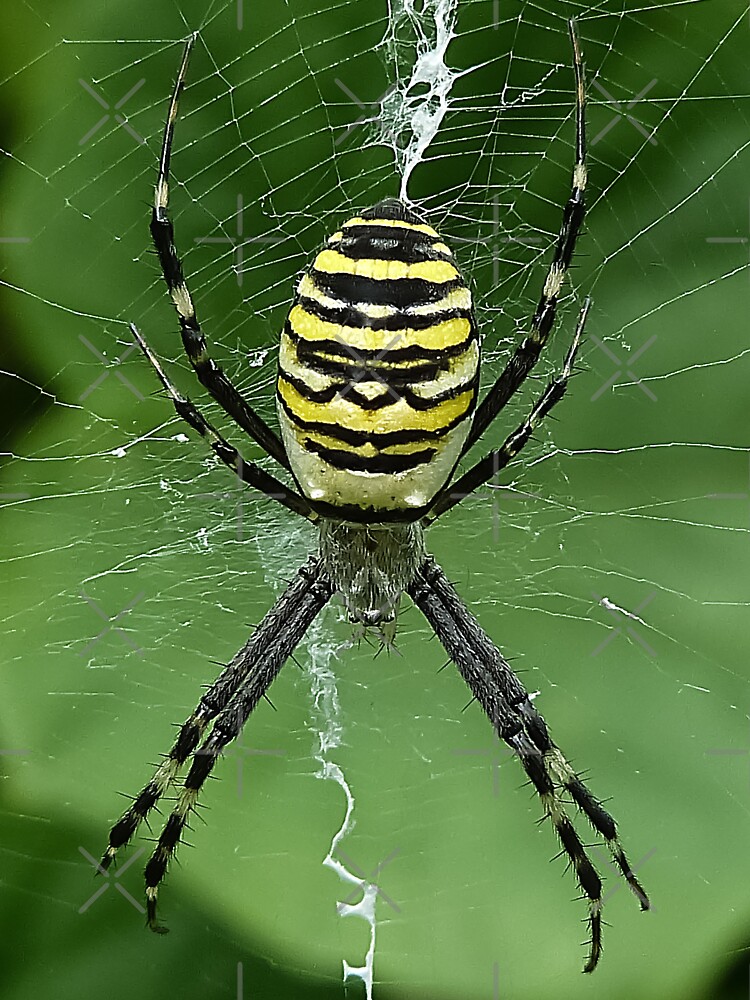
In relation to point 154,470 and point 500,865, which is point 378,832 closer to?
point 500,865

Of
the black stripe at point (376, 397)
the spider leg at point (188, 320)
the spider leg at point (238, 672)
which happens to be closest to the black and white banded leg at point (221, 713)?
the spider leg at point (238, 672)

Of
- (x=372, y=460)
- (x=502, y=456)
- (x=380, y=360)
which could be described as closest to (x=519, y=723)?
(x=502, y=456)

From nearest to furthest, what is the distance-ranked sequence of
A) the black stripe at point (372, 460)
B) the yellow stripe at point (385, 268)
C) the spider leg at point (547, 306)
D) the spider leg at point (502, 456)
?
the yellow stripe at point (385, 268)
the black stripe at point (372, 460)
the spider leg at point (547, 306)
the spider leg at point (502, 456)

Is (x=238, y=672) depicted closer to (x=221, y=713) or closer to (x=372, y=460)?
(x=221, y=713)

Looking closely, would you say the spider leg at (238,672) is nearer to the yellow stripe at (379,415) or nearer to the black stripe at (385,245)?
the yellow stripe at (379,415)

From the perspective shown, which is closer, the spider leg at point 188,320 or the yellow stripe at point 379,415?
the yellow stripe at point 379,415

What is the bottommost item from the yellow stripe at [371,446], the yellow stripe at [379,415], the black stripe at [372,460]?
the black stripe at [372,460]

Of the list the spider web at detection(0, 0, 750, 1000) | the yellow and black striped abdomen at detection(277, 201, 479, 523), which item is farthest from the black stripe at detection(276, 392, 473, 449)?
the spider web at detection(0, 0, 750, 1000)

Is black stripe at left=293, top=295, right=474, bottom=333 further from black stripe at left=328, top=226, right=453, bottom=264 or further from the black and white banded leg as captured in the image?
the black and white banded leg
